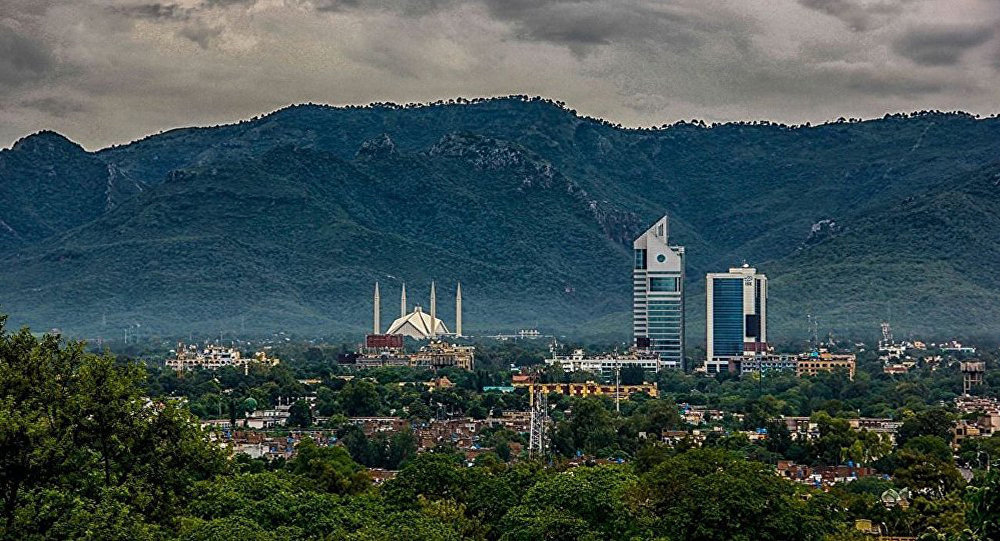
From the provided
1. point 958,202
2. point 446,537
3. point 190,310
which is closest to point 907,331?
point 958,202

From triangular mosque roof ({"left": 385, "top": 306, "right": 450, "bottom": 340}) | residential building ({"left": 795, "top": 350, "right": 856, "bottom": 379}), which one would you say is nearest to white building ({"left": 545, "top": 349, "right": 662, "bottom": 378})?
residential building ({"left": 795, "top": 350, "right": 856, "bottom": 379})

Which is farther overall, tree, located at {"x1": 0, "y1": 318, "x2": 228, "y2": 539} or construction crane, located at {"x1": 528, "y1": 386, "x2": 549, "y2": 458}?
construction crane, located at {"x1": 528, "y1": 386, "x2": 549, "y2": 458}

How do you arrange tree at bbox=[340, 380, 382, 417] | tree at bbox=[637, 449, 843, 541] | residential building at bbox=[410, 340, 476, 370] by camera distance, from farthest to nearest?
residential building at bbox=[410, 340, 476, 370] < tree at bbox=[340, 380, 382, 417] < tree at bbox=[637, 449, 843, 541]

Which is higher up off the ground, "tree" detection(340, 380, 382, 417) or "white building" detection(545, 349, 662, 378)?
"white building" detection(545, 349, 662, 378)

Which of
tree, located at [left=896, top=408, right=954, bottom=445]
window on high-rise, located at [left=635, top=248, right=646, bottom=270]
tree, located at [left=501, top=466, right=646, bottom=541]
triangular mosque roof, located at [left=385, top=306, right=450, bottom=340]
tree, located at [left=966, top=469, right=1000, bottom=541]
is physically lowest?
tree, located at [left=896, top=408, right=954, bottom=445]

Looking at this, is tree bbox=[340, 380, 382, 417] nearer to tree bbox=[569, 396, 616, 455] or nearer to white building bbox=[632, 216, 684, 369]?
tree bbox=[569, 396, 616, 455]

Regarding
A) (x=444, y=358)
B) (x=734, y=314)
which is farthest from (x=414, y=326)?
(x=444, y=358)

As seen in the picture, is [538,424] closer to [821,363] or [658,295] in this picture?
[821,363]

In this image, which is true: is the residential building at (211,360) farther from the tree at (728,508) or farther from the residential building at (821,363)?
the tree at (728,508)
